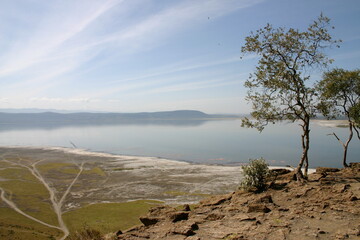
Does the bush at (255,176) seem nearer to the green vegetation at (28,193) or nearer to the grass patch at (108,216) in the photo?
the grass patch at (108,216)

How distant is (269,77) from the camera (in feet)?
84.5

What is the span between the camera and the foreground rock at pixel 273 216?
14727 mm

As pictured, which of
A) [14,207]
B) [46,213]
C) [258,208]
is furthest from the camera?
[14,207]

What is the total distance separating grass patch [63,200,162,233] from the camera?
136 feet

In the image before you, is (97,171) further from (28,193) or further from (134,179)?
(28,193)

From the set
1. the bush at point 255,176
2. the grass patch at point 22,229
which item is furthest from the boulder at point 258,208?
the grass patch at point 22,229

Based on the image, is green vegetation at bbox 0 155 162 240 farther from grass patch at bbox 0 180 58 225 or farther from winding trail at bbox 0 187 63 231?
winding trail at bbox 0 187 63 231

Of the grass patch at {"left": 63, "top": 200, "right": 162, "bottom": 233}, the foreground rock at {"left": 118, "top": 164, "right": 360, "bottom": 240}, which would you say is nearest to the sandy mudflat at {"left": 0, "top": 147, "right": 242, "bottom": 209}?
the grass patch at {"left": 63, "top": 200, "right": 162, "bottom": 233}

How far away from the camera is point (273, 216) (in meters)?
17.2

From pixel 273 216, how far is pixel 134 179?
201 ft

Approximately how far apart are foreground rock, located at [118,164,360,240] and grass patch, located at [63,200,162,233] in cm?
2380

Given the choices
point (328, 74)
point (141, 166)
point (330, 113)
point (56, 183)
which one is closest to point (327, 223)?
point (330, 113)

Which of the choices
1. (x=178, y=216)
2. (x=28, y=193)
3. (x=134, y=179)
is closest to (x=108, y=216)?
(x=134, y=179)

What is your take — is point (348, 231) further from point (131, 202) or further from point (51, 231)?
point (131, 202)
